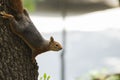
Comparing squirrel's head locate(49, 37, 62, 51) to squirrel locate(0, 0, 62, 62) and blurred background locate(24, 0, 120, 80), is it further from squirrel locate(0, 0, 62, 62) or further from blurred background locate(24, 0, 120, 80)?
blurred background locate(24, 0, 120, 80)

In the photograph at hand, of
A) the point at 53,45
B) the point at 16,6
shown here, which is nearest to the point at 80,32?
the point at 53,45

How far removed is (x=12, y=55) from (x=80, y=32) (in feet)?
14.8

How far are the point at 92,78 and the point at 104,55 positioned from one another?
1.15 meters

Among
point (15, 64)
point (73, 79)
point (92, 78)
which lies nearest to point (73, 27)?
point (73, 79)

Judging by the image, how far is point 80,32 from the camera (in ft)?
20.0

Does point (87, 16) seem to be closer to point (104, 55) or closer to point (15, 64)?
point (104, 55)

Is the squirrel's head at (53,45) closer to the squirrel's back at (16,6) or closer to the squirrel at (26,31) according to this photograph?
the squirrel at (26,31)

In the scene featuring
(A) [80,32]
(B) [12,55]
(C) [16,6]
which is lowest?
(A) [80,32]

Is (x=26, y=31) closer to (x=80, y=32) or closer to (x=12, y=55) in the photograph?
(x=12, y=55)

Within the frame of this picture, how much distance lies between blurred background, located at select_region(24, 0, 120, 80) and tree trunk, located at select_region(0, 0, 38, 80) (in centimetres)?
366

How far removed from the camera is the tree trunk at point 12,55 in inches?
62.4

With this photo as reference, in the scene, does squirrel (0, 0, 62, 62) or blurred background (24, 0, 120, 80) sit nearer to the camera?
squirrel (0, 0, 62, 62)

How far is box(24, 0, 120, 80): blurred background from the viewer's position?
547 cm

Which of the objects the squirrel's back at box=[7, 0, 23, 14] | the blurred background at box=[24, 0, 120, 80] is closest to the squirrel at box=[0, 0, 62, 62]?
the squirrel's back at box=[7, 0, 23, 14]
